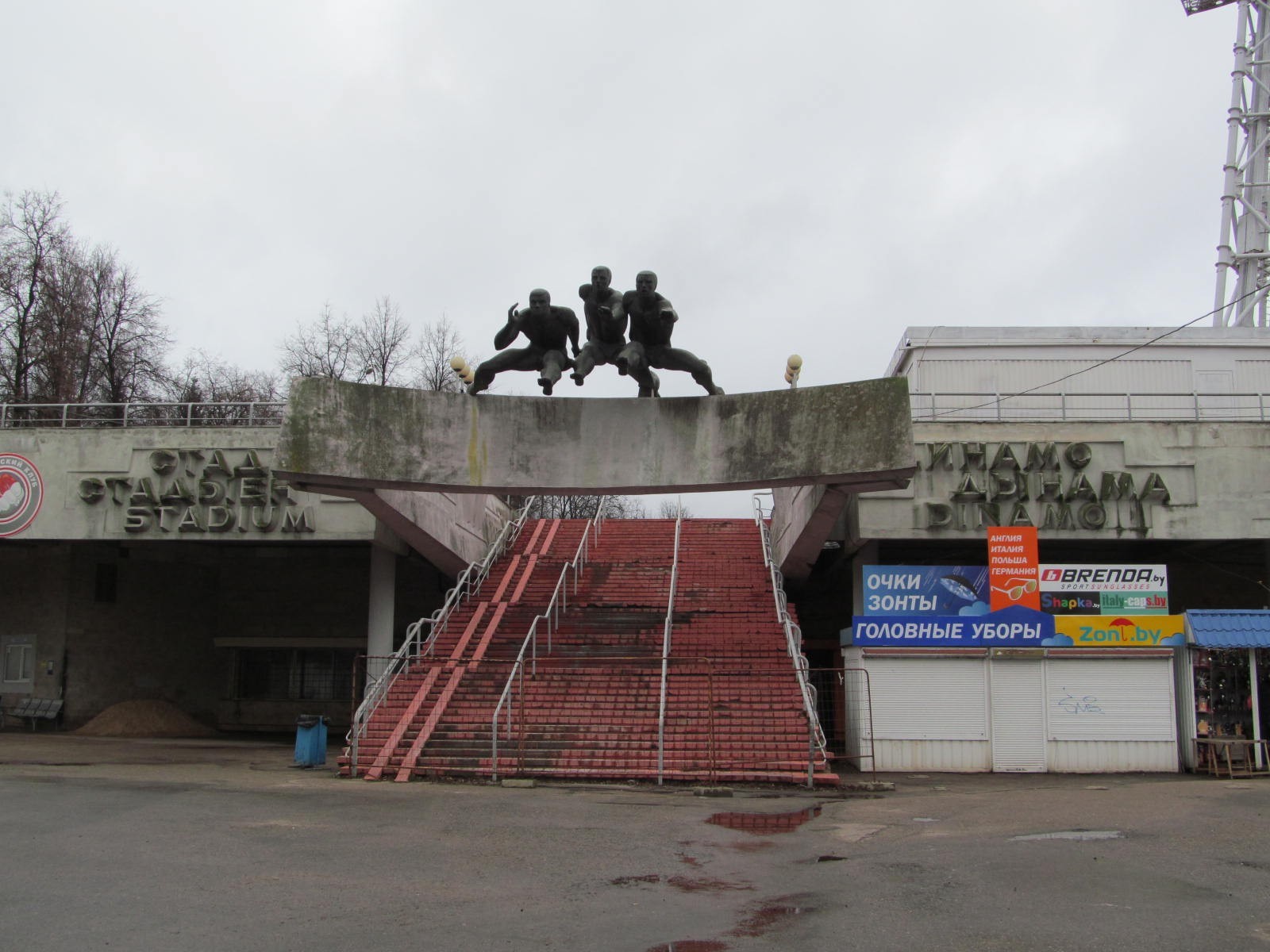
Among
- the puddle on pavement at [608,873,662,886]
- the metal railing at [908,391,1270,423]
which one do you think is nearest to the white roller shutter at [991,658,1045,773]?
the metal railing at [908,391,1270,423]

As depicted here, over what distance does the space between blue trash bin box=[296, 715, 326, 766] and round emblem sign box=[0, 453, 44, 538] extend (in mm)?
8389

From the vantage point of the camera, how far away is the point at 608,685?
18.0 m

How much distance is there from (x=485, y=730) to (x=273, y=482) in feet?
24.7

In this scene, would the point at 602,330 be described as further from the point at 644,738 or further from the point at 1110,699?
the point at 1110,699

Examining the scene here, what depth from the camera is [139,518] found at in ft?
68.1

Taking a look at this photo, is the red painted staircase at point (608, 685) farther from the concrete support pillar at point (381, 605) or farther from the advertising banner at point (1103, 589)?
the advertising banner at point (1103, 589)

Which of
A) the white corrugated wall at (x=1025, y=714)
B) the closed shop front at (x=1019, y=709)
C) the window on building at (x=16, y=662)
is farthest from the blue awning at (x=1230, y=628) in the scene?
the window on building at (x=16, y=662)

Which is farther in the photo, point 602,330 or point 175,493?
point 175,493

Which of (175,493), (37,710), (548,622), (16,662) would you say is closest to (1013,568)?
(548,622)

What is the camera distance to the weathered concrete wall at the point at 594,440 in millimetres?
13992

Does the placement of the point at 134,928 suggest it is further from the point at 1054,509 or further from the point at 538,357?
the point at 1054,509

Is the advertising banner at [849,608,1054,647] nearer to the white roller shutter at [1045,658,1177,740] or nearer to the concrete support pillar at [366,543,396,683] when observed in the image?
the white roller shutter at [1045,658,1177,740]

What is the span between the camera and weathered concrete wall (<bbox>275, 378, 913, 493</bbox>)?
14.0 meters

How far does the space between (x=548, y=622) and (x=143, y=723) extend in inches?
393
